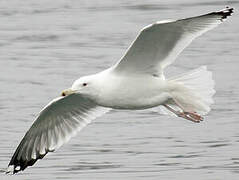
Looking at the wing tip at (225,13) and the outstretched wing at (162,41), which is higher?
the wing tip at (225,13)

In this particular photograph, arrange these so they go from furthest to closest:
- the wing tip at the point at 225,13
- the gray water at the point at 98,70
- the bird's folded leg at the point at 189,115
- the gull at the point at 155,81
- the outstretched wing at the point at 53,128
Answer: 1. the gray water at the point at 98,70
2. the outstretched wing at the point at 53,128
3. the bird's folded leg at the point at 189,115
4. the gull at the point at 155,81
5. the wing tip at the point at 225,13

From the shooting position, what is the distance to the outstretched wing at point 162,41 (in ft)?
26.9

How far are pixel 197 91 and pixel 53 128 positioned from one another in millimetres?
1374

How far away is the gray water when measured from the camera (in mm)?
9859

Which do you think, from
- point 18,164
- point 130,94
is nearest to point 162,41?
point 130,94

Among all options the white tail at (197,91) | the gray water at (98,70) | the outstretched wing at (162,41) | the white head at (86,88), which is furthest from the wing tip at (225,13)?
the gray water at (98,70)

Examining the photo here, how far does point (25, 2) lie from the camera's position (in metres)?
18.7

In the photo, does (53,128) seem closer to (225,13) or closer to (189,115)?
(189,115)

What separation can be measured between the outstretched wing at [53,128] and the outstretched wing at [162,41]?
70 centimetres

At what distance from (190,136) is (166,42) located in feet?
8.59

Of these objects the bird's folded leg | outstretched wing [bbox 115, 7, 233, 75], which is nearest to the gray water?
the bird's folded leg

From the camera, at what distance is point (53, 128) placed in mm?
9250

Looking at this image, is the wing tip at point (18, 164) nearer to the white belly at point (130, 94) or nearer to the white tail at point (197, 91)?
the white belly at point (130, 94)

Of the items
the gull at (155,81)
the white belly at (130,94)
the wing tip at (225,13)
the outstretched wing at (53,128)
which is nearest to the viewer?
the wing tip at (225,13)
